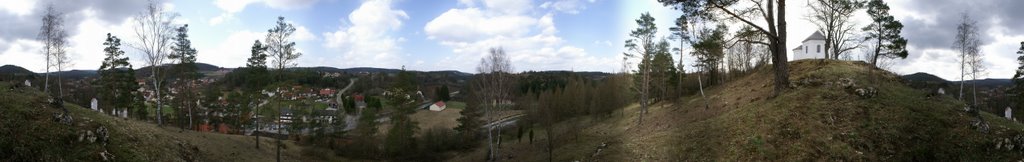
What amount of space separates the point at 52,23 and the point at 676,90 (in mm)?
40584

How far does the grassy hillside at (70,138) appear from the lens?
37.9ft

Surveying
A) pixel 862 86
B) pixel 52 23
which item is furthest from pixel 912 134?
pixel 52 23

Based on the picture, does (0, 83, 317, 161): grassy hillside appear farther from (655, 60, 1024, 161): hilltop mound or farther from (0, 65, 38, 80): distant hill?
(0, 65, 38, 80): distant hill

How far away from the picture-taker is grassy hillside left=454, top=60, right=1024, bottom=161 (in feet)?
41.4

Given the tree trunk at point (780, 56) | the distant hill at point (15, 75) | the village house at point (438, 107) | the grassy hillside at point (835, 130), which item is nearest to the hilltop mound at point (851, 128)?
the grassy hillside at point (835, 130)

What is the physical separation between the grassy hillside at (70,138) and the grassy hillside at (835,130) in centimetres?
1460

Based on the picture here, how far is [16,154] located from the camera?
994 centimetres

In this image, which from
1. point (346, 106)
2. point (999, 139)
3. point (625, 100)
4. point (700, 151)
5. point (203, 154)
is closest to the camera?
point (999, 139)

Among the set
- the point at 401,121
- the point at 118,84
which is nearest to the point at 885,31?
the point at 401,121

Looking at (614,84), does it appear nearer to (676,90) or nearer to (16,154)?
(676,90)

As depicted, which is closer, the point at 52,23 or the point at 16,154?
the point at 16,154

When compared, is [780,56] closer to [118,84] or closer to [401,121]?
[401,121]

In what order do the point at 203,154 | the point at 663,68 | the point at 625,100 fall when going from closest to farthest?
the point at 203,154 → the point at 663,68 → the point at 625,100

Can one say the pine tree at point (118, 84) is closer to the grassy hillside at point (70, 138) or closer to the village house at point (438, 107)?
the grassy hillside at point (70, 138)
